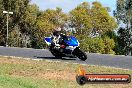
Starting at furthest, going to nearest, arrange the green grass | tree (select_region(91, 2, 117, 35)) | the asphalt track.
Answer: tree (select_region(91, 2, 117, 35)) < the asphalt track < the green grass

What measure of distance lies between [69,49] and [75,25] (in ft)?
145

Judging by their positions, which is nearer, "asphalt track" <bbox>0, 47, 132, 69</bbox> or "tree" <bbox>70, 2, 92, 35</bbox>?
"asphalt track" <bbox>0, 47, 132, 69</bbox>

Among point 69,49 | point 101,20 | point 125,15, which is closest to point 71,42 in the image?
point 69,49

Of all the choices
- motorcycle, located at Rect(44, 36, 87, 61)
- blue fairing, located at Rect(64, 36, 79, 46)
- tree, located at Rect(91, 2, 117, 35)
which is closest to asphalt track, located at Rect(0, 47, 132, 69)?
motorcycle, located at Rect(44, 36, 87, 61)

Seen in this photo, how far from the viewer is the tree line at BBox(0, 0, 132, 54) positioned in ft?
199

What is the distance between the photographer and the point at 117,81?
17.9 feet

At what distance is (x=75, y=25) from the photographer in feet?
209

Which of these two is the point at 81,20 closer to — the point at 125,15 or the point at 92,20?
the point at 92,20

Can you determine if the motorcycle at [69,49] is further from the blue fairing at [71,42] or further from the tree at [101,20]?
the tree at [101,20]

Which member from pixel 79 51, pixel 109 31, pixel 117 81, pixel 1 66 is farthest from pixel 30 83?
pixel 109 31

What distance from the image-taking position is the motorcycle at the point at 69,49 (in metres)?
19.6

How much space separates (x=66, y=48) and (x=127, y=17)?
137ft

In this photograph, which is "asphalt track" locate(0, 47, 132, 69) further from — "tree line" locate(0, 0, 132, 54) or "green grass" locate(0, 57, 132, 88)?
"tree line" locate(0, 0, 132, 54)

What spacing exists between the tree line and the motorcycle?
37.4 metres
